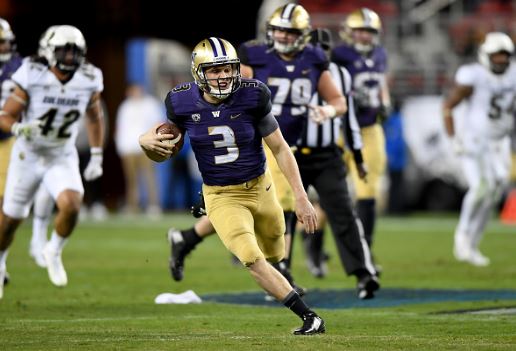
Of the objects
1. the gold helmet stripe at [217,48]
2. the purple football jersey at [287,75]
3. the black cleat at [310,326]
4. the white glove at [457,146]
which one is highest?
the gold helmet stripe at [217,48]

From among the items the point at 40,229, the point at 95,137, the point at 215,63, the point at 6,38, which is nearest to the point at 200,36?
the point at 40,229

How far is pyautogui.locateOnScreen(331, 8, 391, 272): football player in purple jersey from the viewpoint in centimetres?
999

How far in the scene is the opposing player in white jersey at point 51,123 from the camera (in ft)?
28.1

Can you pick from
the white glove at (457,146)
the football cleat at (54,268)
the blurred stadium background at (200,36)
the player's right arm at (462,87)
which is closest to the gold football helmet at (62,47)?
the football cleat at (54,268)

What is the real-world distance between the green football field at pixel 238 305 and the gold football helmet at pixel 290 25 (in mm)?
1714

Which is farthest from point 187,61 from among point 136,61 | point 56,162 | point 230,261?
point 56,162

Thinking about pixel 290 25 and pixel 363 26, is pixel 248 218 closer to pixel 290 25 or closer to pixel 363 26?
pixel 290 25

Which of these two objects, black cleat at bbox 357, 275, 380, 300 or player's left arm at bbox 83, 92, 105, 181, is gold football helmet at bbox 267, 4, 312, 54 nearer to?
player's left arm at bbox 83, 92, 105, 181

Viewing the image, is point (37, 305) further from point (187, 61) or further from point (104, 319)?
point (187, 61)

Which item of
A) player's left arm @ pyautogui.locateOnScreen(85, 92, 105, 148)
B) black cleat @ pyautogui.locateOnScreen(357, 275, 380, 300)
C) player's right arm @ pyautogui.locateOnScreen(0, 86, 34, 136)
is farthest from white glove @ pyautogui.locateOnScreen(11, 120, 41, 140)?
black cleat @ pyautogui.locateOnScreen(357, 275, 380, 300)

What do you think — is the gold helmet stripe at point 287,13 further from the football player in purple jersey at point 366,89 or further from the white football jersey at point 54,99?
the football player in purple jersey at point 366,89

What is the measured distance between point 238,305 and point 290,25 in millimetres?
1878

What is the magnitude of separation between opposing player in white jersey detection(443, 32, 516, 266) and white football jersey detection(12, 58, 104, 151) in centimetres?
376

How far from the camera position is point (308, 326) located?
6.55m
